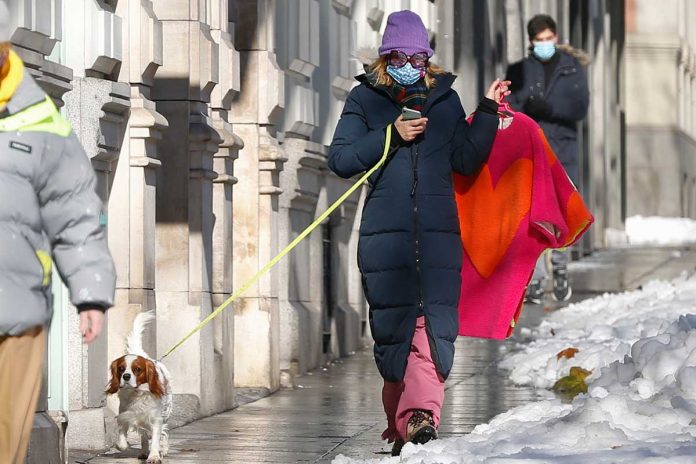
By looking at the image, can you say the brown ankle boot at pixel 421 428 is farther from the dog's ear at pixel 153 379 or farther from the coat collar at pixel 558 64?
the coat collar at pixel 558 64

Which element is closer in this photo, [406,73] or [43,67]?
[406,73]

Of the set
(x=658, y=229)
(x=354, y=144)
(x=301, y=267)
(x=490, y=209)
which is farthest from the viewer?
(x=658, y=229)

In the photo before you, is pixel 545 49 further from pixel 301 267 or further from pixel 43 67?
pixel 43 67

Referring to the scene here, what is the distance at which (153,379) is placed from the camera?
995 centimetres

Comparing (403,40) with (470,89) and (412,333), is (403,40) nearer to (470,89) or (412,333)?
(412,333)

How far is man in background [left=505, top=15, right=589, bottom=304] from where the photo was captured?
1780 centimetres

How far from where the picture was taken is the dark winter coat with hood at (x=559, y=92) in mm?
17828

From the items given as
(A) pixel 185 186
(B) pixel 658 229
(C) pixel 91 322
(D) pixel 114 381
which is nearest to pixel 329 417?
(A) pixel 185 186

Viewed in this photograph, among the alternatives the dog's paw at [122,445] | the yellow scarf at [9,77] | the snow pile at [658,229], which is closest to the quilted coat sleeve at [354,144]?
the dog's paw at [122,445]

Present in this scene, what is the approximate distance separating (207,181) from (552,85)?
6093mm

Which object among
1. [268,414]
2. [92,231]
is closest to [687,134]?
[268,414]

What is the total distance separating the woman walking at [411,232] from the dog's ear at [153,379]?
1135 millimetres

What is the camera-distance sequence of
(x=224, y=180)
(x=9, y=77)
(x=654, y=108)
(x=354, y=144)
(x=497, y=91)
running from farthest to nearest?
(x=654, y=108) < (x=224, y=180) < (x=497, y=91) < (x=354, y=144) < (x=9, y=77)

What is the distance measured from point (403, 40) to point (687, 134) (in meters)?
42.0
